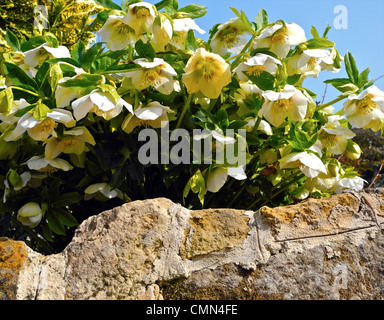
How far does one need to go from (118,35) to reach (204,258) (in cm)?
68

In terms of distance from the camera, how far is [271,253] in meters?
1.05

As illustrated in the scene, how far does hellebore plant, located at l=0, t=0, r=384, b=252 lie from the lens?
3.90 ft

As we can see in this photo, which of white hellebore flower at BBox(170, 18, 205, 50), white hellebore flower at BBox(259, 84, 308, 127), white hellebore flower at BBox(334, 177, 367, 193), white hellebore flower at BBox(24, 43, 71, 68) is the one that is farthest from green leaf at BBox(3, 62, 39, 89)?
white hellebore flower at BBox(334, 177, 367, 193)

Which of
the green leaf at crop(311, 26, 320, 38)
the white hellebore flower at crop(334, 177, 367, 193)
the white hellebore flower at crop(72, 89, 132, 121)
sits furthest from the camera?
the white hellebore flower at crop(334, 177, 367, 193)

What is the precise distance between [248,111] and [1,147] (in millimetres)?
765

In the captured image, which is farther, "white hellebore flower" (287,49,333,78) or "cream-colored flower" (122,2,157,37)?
"white hellebore flower" (287,49,333,78)

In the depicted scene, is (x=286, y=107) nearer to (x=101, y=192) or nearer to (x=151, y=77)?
(x=151, y=77)

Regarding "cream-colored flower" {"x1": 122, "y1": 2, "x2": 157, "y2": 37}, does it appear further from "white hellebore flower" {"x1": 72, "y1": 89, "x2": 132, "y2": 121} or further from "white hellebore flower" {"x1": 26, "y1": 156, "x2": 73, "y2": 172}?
"white hellebore flower" {"x1": 26, "y1": 156, "x2": 73, "y2": 172}

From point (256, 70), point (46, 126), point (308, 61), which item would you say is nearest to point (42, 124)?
point (46, 126)

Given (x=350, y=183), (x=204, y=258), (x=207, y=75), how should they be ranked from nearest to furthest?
(x=204, y=258), (x=207, y=75), (x=350, y=183)

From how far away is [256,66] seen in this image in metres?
1.25

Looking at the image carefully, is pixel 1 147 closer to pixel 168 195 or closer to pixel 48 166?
pixel 48 166
